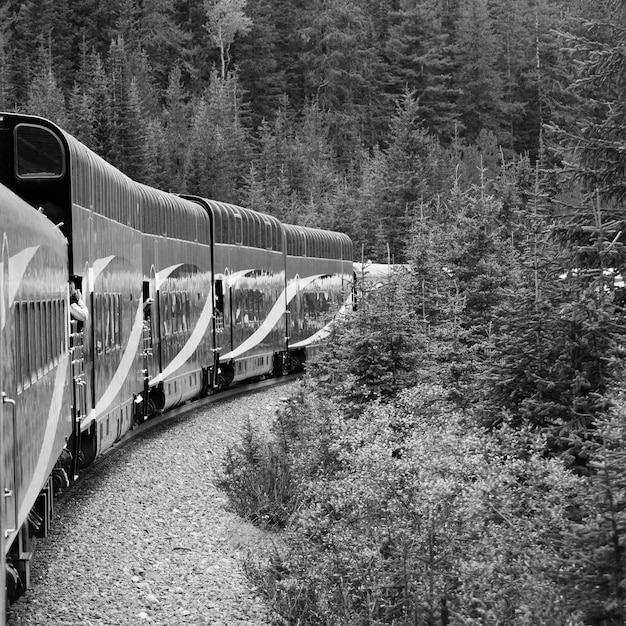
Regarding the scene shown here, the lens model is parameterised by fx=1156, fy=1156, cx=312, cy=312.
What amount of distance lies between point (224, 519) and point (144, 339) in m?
5.26

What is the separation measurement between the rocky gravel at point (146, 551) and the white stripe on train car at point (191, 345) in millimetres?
2205

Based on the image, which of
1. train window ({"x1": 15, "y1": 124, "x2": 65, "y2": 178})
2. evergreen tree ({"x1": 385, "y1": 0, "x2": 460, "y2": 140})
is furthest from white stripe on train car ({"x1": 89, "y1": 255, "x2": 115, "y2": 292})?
evergreen tree ({"x1": 385, "y1": 0, "x2": 460, "y2": 140})

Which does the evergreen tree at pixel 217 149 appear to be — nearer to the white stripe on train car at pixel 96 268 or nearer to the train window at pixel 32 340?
the white stripe on train car at pixel 96 268

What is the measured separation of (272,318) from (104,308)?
1321cm

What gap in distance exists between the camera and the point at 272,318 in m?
25.8

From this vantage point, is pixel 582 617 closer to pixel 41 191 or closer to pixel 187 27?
pixel 41 191

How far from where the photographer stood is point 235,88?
291 feet

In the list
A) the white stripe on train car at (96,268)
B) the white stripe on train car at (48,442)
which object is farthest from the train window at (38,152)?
the white stripe on train car at (48,442)

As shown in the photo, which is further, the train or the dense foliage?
the dense foliage

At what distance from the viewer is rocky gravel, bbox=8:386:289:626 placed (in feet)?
27.3

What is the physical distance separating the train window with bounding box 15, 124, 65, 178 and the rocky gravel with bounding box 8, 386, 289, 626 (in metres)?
3.39

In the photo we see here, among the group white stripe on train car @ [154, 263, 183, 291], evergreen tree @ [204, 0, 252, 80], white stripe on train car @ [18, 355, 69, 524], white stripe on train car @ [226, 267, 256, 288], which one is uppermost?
evergreen tree @ [204, 0, 252, 80]

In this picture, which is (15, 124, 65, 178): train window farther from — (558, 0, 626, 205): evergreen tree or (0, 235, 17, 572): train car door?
(558, 0, 626, 205): evergreen tree

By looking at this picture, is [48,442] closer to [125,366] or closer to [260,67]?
[125,366]
